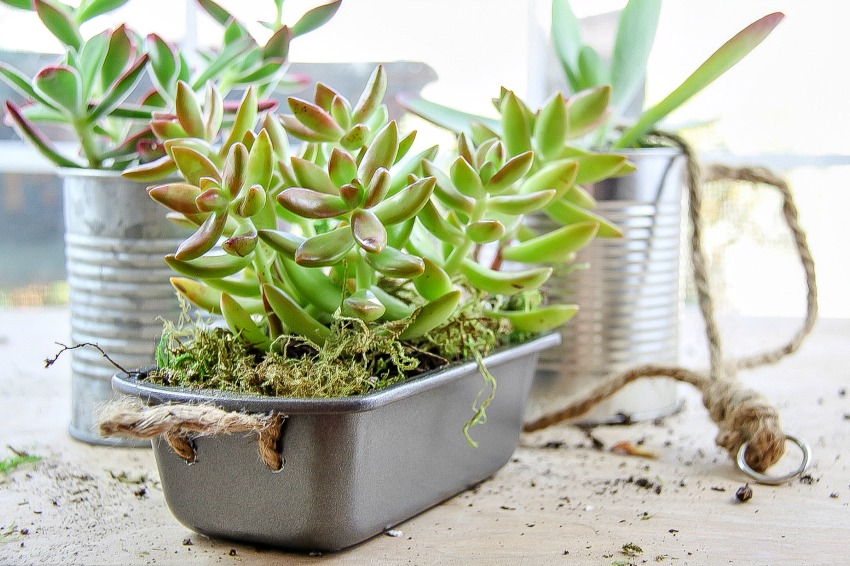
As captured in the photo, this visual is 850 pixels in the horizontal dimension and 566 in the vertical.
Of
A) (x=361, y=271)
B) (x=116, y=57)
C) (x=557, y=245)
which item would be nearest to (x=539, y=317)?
(x=557, y=245)

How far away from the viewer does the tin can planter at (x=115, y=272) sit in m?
0.73

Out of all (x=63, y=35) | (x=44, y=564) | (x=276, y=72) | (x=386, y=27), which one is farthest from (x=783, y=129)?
(x=44, y=564)

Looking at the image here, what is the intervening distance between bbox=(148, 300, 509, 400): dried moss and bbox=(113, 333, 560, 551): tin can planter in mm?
26

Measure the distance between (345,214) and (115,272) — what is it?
0.31 metres

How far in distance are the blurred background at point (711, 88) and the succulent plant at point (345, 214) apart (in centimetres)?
75

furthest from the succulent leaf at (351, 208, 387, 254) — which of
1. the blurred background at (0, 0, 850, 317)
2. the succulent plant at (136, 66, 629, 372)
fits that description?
the blurred background at (0, 0, 850, 317)

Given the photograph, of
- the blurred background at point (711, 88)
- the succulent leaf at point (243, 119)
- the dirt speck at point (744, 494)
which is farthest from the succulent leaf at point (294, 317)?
the blurred background at point (711, 88)

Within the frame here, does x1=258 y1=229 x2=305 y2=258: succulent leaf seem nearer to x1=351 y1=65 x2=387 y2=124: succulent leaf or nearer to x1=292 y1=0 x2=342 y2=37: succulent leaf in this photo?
x1=351 y1=65 x2=387 y2=124: succulent leaf

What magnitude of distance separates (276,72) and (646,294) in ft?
1.33

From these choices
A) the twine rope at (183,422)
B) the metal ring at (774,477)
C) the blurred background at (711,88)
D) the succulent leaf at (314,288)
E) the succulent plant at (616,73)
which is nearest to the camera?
the twine rope at (183,422)

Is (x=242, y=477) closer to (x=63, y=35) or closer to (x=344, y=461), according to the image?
(x=344, y=461)

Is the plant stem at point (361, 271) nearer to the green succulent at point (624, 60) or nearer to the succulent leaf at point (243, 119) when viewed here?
the succulent leaf at point (243, 119)

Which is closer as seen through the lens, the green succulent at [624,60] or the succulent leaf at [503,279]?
the succulent leaf at [503,279]

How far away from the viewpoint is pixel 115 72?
685mm
